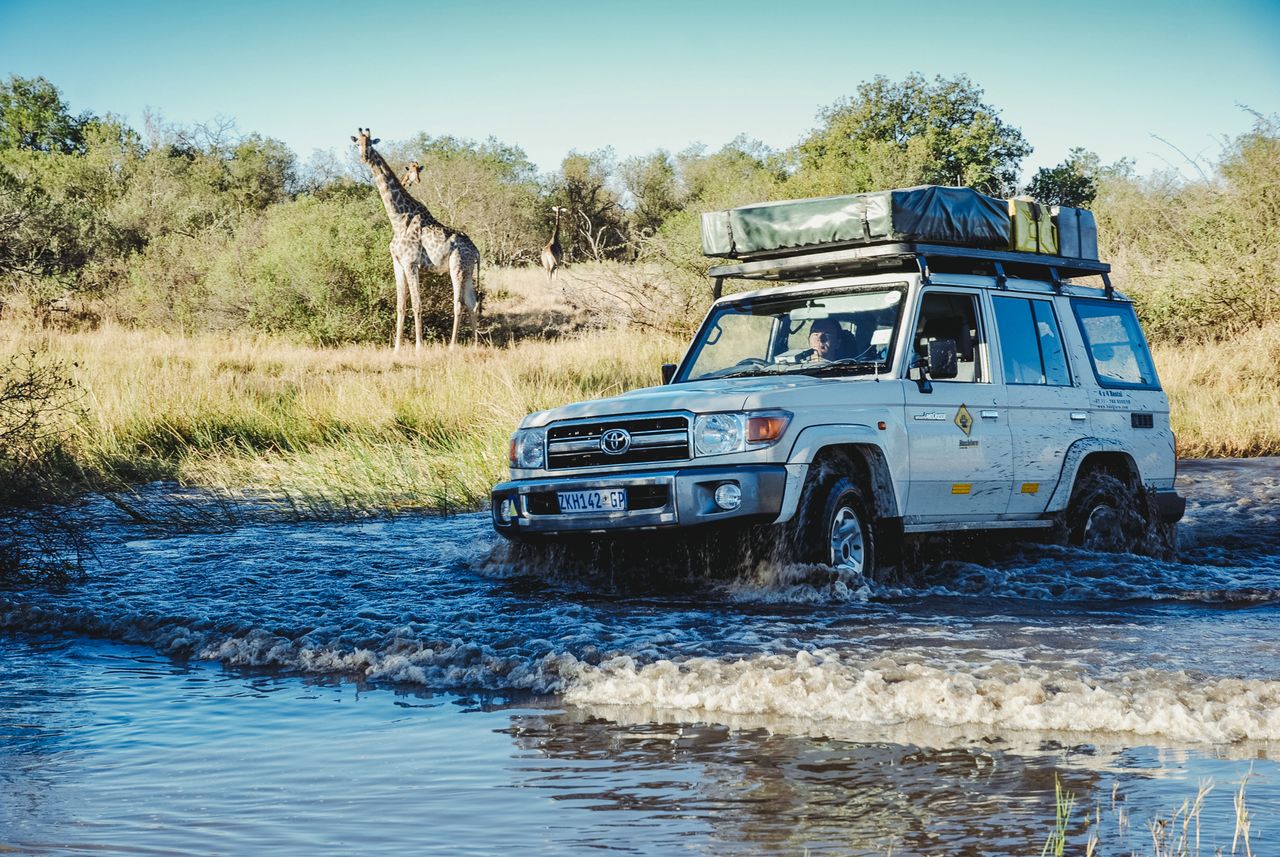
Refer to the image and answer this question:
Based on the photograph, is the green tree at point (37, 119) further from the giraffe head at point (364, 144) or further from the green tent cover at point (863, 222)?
the green tent cover at point (863, 222)

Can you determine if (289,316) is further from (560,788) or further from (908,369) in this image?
(560,788)

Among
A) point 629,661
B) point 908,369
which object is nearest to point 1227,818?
point 629,661

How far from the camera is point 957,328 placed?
8.22m

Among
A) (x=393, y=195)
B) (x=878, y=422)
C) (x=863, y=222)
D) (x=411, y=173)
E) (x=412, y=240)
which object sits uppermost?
(x=411, y=173)

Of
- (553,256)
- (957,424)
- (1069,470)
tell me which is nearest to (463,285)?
A: (553,256)

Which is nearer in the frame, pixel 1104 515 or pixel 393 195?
pixel 1104 515

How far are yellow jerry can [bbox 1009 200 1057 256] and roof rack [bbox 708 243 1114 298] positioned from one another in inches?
2.3

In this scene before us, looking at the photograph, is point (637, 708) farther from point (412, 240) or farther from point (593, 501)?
point (412, 240)

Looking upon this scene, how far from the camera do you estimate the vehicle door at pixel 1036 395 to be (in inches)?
327

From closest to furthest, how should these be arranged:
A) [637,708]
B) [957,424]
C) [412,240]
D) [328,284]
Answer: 1. [637,708]
2. [957,424]
3. [412,240]
4. [328,284]

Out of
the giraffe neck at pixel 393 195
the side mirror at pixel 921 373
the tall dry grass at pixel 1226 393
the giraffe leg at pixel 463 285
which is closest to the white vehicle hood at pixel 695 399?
the side mirror at pixel 921 373

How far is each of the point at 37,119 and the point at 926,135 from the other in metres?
40.0

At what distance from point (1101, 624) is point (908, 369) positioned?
1745 mm

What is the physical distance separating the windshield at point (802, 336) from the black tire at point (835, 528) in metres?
A: 0.81
